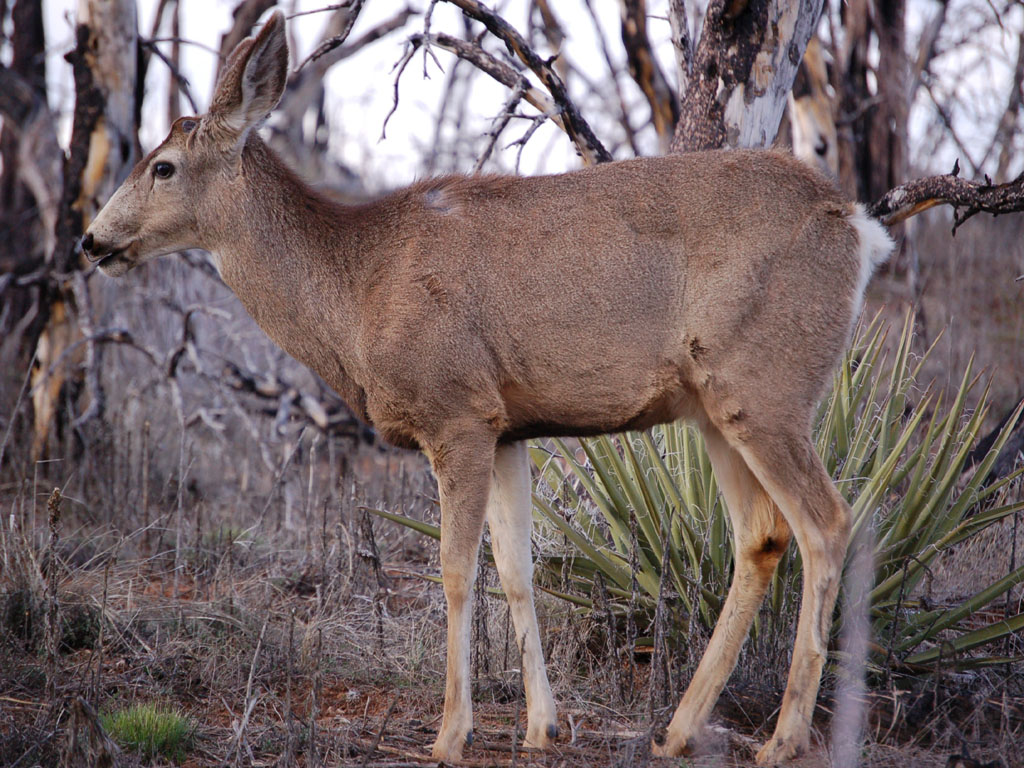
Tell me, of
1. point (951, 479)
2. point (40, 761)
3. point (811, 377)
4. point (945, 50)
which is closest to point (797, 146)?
point (945, 50)

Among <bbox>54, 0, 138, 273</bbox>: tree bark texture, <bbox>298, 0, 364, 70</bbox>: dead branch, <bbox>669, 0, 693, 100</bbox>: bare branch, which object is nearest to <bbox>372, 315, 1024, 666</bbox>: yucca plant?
<bbox>669, 0, 693, 100</bbox>: bare branch

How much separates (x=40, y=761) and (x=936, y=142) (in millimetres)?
18282

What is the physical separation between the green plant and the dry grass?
104mm

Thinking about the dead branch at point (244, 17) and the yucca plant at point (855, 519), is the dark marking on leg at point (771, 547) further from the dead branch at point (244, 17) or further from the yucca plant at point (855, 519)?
the dead branch at point (244, 17)

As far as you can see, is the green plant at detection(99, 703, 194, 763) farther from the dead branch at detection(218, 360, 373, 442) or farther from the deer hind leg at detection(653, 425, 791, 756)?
the dead branch at detection(218, 360, 373, 442)

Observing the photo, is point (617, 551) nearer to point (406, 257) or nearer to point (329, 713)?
point (329, 713)

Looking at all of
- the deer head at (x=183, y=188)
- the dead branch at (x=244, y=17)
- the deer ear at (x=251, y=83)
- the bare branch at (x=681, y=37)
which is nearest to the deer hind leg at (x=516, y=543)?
the deer head at (x=183, y=188)

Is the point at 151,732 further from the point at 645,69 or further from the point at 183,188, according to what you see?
the point at 645,69

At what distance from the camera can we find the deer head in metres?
4.99

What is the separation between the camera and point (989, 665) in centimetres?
495

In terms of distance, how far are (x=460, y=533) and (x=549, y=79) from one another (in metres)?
3.06

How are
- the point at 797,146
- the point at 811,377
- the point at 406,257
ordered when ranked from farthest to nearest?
1. the point at 797,146
2. the point at 406,257
3. the point at 811,377

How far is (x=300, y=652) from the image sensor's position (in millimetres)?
5562

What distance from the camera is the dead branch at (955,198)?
198 inches
